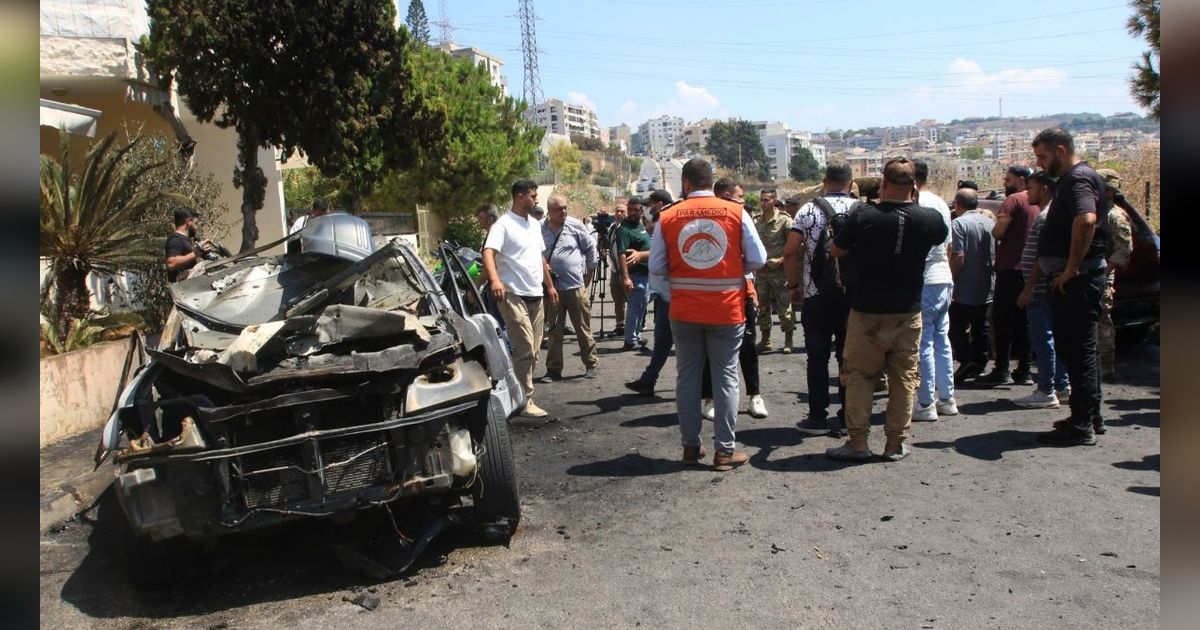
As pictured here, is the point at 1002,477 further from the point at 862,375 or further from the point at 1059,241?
the point at 1059,241

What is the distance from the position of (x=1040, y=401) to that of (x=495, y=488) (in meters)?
5.11

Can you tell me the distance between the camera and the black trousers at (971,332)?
847 cm

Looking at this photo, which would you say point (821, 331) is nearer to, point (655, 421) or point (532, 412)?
point (655, 421)

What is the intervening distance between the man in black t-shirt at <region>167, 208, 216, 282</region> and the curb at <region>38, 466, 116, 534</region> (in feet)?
7.77

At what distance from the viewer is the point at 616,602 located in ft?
13.2

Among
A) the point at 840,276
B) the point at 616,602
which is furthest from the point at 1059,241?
the point at 616,602

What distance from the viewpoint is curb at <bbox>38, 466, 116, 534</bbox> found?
5762 mm

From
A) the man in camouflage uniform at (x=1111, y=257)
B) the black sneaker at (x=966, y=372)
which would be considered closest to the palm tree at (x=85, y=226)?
the black sneaker at (x=966, y=372)

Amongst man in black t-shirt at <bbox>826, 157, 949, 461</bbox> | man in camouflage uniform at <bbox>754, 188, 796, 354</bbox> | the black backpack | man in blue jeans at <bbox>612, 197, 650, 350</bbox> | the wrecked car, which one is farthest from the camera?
man in blue jeans at <bbox>612, 197, 650, 350</bbox>

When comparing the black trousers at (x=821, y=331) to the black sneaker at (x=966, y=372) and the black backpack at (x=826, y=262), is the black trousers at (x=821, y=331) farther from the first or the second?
the black sneaker at (x=966, y=372)

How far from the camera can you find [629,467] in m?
6.18

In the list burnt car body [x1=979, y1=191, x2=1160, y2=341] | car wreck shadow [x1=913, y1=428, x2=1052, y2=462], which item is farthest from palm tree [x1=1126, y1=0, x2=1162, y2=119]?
car wreck shadow [x1=913, y1=428, x2=1052, y2=462]

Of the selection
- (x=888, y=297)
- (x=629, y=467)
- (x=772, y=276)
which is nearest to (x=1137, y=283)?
(x=772, y=276)

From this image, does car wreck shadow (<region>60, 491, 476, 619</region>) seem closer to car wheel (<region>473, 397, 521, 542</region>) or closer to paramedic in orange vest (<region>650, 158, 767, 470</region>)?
car wheel (<region>473, 397, 521, 542</region>)
